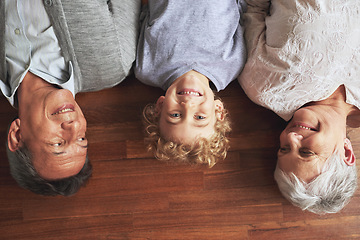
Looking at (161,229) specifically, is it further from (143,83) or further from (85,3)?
(85,3)

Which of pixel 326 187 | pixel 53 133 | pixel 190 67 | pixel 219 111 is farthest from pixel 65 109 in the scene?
pixel 326 187

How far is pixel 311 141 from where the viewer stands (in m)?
1.19

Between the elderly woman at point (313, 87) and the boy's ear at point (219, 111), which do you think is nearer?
the elderly woman at point (313, 87)

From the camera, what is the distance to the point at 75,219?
1.46m

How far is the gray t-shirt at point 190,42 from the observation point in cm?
129

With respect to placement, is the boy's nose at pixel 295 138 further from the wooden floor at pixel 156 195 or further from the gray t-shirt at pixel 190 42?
the gray t-shirt at pixel 190 42

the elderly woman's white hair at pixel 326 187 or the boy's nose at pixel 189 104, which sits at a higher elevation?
the boy's nose at pixel 189 104

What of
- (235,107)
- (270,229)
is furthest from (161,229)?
(235,107)

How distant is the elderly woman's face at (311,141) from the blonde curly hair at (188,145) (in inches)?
10.7

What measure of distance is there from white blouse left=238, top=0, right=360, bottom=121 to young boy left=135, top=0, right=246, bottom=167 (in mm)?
98

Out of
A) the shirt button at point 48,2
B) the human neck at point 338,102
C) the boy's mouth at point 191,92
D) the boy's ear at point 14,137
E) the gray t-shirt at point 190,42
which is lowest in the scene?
the boy's ear at point 14,137

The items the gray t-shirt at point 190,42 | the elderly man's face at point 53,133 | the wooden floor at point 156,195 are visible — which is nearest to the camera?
the elderly man's face at point 53,133

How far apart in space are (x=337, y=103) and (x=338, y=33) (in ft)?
0.99

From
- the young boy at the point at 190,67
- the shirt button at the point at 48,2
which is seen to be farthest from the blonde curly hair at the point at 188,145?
the shirt button at the point at 48,2
